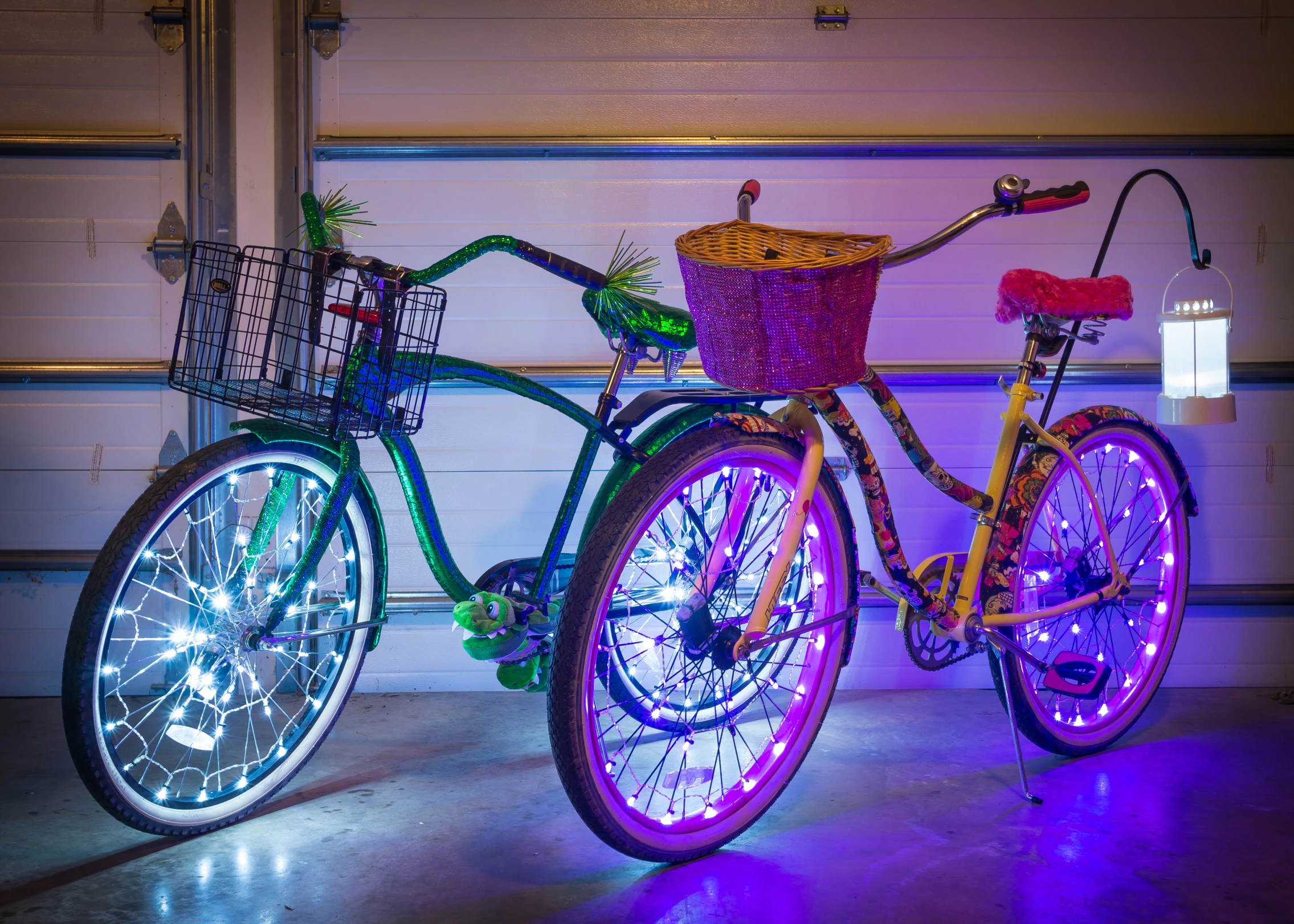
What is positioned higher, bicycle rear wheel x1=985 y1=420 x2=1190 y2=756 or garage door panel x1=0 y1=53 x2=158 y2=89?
garage door panel x1=0 y1=53 x2=158 y2=89

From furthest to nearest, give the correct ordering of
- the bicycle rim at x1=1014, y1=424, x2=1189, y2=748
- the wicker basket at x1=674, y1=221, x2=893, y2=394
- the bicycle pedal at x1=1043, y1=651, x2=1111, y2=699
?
1. the bicycle rim at x1=1014, y1=424, x2=1189, y2=748
2. the bicycle pedal at x1=1043, y1=651, x2=1111, y2=699
3. the wicker basket at x1=674, y1=221, x2=893, y2=394

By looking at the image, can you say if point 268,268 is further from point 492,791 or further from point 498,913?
point 498,913

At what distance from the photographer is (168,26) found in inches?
119

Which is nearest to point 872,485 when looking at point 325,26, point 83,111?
point 325,26

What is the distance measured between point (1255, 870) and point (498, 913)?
151 centimetres

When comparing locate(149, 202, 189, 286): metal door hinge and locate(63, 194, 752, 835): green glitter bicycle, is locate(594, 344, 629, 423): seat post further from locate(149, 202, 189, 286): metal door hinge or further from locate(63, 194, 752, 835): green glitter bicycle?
locate(149, 202, 189, 286): metal door hinge

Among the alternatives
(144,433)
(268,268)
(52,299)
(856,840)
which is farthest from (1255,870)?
(52,299)

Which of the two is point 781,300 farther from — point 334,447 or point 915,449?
point 334,447

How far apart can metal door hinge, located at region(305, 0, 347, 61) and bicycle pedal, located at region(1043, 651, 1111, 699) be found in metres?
2.61

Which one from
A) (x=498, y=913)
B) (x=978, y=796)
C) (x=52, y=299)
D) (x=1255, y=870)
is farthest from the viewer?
(x=52, y=299)

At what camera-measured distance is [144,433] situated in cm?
315

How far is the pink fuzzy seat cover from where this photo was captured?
7.80 feet

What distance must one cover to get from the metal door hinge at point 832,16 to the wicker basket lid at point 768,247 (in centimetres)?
140

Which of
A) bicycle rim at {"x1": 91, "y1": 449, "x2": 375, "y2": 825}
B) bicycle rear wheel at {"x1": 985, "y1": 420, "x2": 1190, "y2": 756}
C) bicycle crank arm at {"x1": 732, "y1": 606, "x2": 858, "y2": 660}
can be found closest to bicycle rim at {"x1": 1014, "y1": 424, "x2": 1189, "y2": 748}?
bicycle rear wheel at {"x1": 985, "y1": 420, "x2": 1190, "y2": 756}
